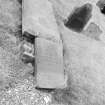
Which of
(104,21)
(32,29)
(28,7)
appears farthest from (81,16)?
(32,29)

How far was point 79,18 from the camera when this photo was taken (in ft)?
14.8

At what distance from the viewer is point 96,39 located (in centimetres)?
423

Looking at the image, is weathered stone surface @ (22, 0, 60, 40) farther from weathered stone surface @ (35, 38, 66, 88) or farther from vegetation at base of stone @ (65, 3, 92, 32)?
vegetation at base of stone @ (65, 3, 92, 32)

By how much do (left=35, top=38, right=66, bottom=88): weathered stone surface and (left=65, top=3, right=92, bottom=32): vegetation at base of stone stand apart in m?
1.16

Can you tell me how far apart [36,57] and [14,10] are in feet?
4.28

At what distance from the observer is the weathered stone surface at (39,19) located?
10.7ft

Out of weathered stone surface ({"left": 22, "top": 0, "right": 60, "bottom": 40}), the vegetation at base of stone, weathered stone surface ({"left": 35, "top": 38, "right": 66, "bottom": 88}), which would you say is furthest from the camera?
the vegetation at base of stone

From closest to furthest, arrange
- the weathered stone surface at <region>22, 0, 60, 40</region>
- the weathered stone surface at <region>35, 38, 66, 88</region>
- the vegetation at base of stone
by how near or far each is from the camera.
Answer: the weathered stone surface at <region>35, 38, 66, 88</region>, the weathered stone surface at <region>22, 0, 60, 40</region>, the vegetation at base of stone

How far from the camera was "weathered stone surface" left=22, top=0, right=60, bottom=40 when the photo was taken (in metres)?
3.27

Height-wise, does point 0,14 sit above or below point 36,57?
below

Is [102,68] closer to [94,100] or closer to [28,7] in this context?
[94,100]

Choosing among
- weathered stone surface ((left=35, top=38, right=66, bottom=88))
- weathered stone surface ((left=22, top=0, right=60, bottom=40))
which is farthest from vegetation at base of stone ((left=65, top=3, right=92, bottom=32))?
weathered stone surface ((left=35, top=38, right=66, bottom=88))

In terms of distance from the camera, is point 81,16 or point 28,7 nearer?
point 28,7

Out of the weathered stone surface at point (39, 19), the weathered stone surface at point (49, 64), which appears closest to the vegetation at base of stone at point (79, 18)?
the weathered stone surface at point (39, 19)
